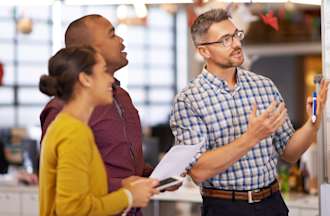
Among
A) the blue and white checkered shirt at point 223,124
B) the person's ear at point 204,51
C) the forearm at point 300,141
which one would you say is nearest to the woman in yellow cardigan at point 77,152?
the blue and white checkered shirt at point 223,124

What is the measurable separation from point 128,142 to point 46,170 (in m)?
0.46

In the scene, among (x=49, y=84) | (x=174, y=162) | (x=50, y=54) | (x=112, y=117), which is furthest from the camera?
(x=50, y=54)

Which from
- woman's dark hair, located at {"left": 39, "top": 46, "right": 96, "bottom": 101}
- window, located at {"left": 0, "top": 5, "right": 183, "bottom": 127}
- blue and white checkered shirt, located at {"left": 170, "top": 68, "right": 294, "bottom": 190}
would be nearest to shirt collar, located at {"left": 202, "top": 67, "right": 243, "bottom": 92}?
blue and white checkered shirt, located at {"left": 170, "top": 68, "right": 294, "bottom": 190}

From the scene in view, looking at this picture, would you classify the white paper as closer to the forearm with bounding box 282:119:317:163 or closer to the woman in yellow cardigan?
the woman in yellow cardigan

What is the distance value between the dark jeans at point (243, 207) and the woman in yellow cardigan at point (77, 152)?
1.96 ft

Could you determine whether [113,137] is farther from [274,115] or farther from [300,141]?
[300,141]

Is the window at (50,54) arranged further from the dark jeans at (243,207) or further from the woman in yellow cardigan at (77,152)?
the woman in yellow cardigan at (77,152)

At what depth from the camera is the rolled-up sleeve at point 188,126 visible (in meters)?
2.52

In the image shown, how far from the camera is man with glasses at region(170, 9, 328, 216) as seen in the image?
254cm

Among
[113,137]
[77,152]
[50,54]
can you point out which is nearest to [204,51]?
[113,137]

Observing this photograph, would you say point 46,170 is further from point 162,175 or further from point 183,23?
point 183,23

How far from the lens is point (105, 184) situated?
79.8 inches

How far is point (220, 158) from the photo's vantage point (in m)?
2.42

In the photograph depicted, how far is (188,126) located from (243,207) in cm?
38
